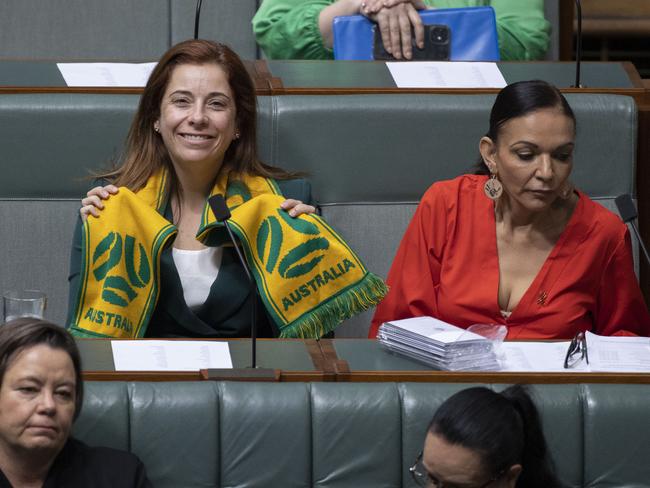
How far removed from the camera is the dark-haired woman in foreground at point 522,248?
5.86 ft

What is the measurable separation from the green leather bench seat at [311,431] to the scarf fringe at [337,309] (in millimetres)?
400

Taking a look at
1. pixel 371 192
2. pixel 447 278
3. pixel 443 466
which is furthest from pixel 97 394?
pixel 371 192

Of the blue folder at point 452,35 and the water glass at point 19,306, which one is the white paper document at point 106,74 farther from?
the water glass at point 19,306

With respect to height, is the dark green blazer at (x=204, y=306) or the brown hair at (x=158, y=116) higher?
the brown hair at (x=158, y=116)

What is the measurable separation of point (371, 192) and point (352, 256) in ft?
0.84

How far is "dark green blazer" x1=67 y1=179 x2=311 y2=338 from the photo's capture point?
182 cm

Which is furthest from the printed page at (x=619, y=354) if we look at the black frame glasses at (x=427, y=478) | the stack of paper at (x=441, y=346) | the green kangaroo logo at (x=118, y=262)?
the green kangaroo logo at (x=118, y=262)

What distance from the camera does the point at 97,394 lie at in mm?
1356

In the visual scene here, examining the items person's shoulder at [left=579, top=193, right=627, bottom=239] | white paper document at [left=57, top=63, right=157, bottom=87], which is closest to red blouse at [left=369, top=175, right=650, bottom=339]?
person's shoulder at [left=579, top=193, right=627, bottom=239]

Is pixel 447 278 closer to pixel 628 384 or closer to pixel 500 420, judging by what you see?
pixel 628 384

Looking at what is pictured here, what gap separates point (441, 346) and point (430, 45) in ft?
2.96

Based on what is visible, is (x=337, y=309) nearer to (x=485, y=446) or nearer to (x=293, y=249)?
(x=293, y=249)

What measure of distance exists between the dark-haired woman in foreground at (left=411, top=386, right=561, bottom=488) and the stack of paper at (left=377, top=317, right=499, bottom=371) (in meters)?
0.27

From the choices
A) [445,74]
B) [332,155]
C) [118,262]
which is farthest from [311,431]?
[445,74]
